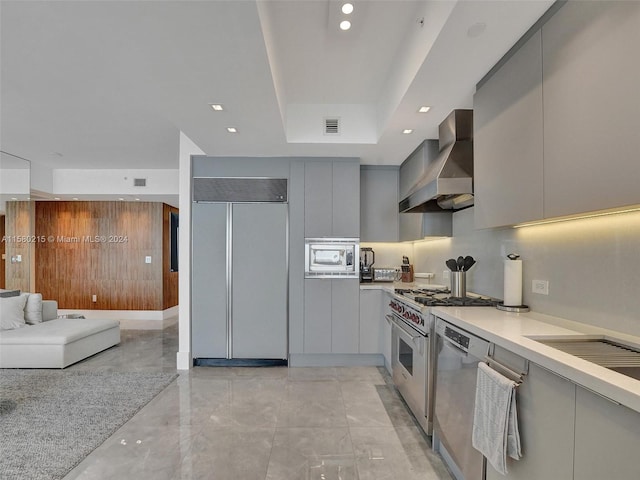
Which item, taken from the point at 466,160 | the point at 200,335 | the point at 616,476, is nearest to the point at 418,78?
the point at 466,160

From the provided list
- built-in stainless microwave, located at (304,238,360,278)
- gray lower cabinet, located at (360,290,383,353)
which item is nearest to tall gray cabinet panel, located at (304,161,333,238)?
built-in stainless microwave, located at (304,238,360,278)

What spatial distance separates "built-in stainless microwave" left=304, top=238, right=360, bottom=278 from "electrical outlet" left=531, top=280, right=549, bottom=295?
2.05 metres

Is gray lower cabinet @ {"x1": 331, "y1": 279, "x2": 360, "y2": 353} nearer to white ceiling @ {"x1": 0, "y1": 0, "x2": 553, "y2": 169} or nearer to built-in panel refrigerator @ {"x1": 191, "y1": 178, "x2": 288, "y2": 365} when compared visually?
built-in panel refrigerator @ {"x1": 191, "y1": 178, "x2": 288, "y2": 365}

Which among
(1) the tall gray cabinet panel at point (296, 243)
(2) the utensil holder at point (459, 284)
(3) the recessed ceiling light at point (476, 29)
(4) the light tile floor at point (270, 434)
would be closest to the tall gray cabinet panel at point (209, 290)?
(4) the light tile floor at point (270, 434)

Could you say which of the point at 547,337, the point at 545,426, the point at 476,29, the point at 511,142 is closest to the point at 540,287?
the point at 547,337

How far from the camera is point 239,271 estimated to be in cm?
391

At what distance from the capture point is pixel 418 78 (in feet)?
6.86

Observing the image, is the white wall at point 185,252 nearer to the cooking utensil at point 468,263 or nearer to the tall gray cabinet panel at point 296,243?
the tall gray cabinet panel at point 296,243

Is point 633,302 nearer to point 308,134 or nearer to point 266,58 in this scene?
point 266,58

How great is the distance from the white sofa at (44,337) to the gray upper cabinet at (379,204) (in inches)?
147

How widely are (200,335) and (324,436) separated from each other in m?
2.09

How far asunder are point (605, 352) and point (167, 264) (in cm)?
675

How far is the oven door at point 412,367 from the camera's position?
2.36m

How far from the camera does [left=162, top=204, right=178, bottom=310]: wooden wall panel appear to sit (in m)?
6.51
